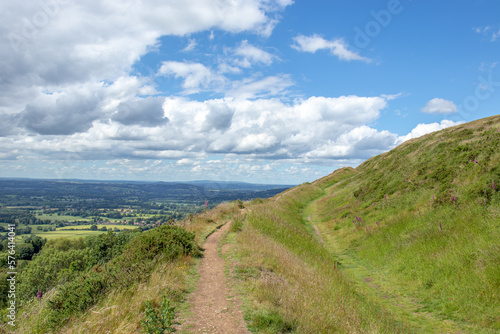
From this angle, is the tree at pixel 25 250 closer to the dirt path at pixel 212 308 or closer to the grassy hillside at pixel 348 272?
the grassy hillside at pixel 348 272

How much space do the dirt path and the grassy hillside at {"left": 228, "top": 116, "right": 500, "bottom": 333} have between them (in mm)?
396

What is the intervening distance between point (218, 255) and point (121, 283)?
17.4ft

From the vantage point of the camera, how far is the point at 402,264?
11.8 m

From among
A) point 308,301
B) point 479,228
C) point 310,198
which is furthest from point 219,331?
point 310,198

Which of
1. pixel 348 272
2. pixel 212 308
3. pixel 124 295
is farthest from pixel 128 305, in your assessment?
pixel 348 272

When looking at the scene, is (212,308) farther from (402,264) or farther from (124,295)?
(402,264)

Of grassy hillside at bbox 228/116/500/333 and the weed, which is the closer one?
the weed

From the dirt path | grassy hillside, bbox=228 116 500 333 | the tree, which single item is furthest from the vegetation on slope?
the tree

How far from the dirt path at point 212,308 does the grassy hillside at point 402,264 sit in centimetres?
40

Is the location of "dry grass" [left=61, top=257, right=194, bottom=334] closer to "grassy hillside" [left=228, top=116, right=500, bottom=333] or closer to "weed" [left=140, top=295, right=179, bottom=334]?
"weed" [left=140, top=295, right=179, bottom=334]

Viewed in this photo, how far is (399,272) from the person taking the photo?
11.6 m

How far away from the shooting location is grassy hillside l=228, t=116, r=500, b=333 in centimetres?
684

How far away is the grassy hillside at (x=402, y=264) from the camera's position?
22.4 feet

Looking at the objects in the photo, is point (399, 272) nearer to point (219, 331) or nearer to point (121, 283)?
point (219, 331)
